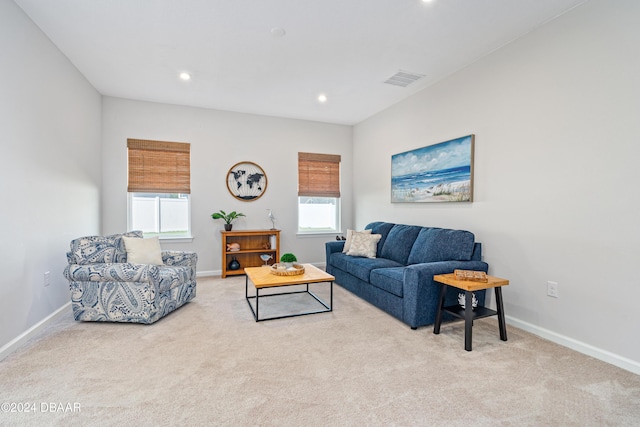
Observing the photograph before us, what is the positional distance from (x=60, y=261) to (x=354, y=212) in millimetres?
4380

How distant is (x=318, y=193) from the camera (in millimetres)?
5727

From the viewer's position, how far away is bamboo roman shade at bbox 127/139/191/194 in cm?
465

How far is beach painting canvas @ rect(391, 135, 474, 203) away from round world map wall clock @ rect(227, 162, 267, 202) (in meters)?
2.24

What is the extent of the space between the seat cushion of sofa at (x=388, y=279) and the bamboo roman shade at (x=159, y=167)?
3.26 meters

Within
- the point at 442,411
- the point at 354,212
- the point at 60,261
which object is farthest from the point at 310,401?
the point at 354,212

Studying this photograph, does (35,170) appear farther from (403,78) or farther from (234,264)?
(403,78)

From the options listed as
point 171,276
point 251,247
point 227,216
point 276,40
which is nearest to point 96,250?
point 171,276

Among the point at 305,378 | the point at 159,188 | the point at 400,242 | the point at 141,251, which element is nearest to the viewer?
the point at 305,378

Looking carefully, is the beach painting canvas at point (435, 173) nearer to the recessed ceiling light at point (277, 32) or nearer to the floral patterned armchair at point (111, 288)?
the recessed ceiling light at point (277, 32)

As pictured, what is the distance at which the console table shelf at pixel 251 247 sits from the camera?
4.96 metres

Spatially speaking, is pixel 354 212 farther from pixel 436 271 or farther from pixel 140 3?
pixel 140 3

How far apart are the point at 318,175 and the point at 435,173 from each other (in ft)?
7.88

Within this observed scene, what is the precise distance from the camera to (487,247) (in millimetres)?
3236

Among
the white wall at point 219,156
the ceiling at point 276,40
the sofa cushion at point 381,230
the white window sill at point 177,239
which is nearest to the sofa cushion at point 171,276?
the white window sill at point 177,239
